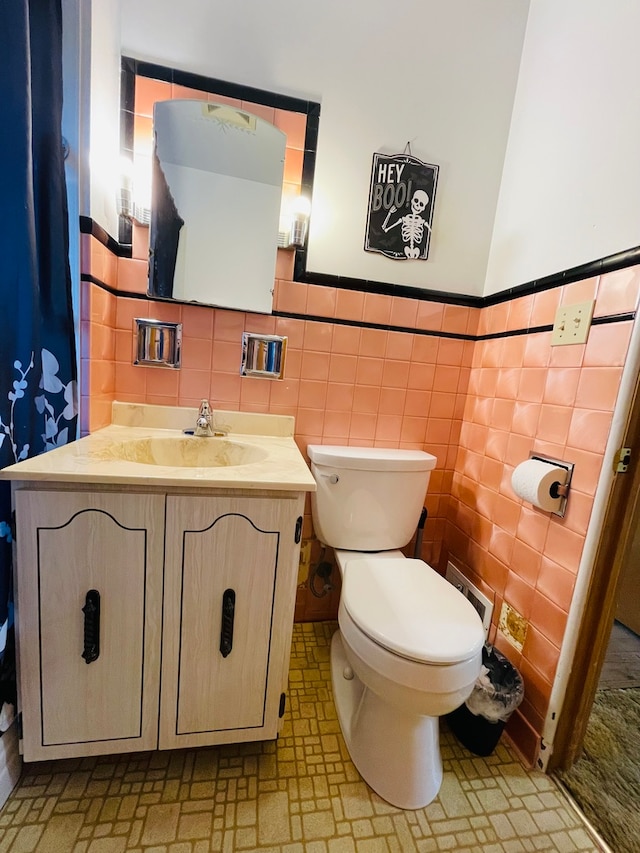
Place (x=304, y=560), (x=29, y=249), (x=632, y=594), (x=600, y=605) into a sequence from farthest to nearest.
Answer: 1. (x=632, y=594)
2. (x=304, y=560)
3. (x=600, y=605)
4. (x=29, y=249)

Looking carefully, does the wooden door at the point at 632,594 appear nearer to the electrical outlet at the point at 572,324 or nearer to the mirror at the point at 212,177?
the electrical outlet at the point at 572,324

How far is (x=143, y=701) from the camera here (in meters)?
0.89

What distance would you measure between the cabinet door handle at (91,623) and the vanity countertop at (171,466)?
28cm

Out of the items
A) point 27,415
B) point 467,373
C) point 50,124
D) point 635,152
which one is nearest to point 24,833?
point 27,415

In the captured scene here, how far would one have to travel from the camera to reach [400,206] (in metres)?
1.29

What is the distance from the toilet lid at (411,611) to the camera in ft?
2.75

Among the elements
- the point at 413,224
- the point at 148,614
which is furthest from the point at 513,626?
the point at 413,224

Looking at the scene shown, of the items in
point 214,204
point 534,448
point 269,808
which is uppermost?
point 214,204

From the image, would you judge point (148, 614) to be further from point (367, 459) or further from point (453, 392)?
point (453, 392)

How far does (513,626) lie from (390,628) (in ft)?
1.79

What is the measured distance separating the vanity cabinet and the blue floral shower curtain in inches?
3.6

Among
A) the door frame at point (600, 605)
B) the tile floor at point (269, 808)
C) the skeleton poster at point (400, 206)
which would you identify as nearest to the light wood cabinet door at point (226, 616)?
the tile floor at point (269, 808)

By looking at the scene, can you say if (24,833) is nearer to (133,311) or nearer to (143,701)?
(143,701)

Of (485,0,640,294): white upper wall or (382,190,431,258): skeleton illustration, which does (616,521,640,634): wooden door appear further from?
(382,190,431,258): skeleton illustration
